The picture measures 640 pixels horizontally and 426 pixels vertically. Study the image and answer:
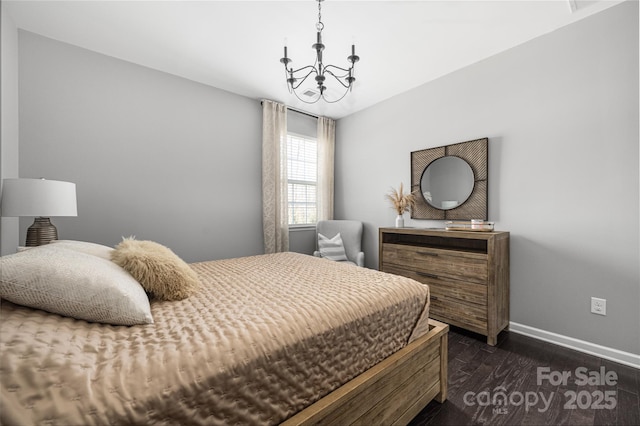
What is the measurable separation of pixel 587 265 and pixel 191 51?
391 centimetres

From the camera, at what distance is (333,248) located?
12.0 feet

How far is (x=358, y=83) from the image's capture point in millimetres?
3123

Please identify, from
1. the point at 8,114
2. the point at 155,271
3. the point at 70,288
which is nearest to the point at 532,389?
the point at 155,271

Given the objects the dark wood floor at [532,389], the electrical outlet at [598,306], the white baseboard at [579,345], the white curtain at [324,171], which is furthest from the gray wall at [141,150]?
the electrical outlet at [598,306]

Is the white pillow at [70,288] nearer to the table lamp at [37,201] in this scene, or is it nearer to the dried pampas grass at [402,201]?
the table lamp at [37,201]

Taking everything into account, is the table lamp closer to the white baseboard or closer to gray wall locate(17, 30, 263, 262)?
gray wall locate(17, 30, 263, 262)

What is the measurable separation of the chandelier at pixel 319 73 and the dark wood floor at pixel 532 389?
2.23m

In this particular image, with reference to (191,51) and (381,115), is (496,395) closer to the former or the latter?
(381,115)

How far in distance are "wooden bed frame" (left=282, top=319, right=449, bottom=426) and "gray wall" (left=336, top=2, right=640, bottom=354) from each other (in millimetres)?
1436

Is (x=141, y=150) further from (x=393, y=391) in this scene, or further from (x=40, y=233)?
(x=393, y=391)

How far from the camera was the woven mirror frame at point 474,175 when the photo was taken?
2.64 metres

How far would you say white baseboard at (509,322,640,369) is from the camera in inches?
75.2

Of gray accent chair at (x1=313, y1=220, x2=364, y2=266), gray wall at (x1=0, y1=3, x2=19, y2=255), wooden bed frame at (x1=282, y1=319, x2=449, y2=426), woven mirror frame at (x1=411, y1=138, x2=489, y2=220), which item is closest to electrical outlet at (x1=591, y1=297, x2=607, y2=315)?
woven mirror frame at (x1=411, y1=138, x2=489, y2=220)

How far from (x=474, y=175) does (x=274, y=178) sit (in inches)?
94.4
